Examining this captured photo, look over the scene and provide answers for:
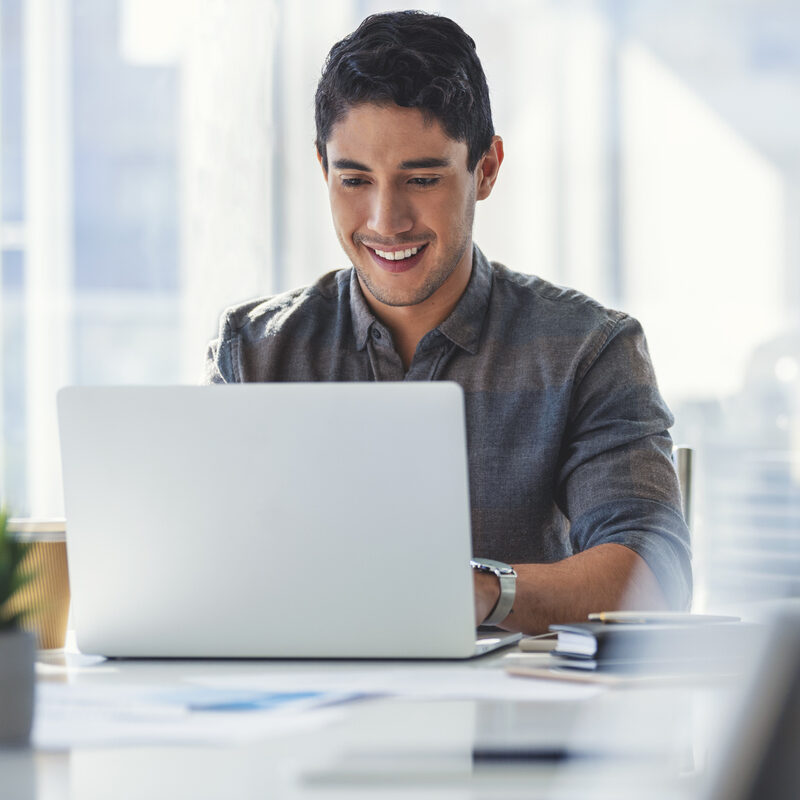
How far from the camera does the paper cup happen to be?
1184 mm

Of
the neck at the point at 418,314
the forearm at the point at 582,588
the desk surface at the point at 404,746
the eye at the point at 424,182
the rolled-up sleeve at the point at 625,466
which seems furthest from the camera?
the neck at the point at 418,314

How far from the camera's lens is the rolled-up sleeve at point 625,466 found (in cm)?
149

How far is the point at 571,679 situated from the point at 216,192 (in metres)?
2.98

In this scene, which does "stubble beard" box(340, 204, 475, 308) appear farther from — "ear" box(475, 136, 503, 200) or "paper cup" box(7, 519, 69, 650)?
"paper cup" box(7, 519, 69, 650)

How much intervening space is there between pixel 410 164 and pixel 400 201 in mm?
59

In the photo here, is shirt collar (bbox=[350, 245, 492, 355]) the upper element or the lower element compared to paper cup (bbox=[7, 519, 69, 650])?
upper

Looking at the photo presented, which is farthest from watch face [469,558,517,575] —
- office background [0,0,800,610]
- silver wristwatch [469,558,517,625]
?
office background [0,0,800,610]

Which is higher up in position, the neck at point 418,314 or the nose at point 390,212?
the nose at point 390,212

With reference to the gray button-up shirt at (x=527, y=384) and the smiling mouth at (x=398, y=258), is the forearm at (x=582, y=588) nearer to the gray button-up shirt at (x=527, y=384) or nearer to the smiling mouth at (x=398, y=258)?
the gray button-up shirt at (x=527, y=384)

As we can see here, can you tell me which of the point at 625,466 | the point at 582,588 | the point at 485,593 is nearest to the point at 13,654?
the point at 485,593

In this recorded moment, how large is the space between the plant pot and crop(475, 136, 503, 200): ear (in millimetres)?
1196

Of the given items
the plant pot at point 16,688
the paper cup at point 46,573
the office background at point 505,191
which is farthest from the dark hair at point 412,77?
the office background at point 505,191

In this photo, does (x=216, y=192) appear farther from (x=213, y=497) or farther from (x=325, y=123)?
(x=213, y=497)

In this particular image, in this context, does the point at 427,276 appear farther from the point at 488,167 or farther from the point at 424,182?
the point at 488,167
